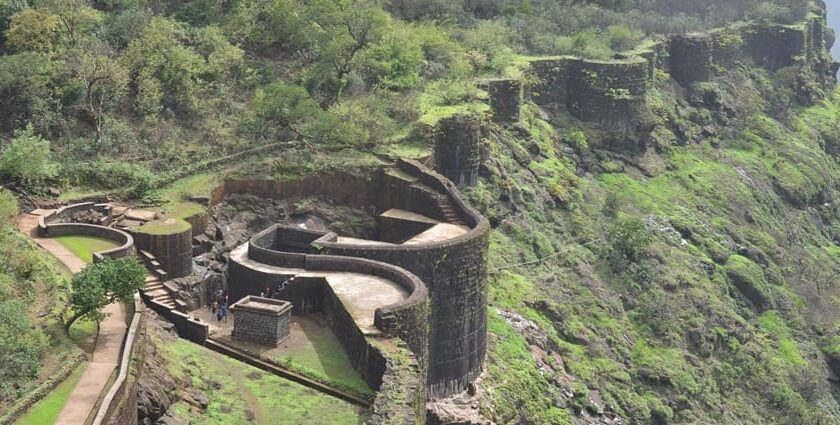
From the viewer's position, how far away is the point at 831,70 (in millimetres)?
84750

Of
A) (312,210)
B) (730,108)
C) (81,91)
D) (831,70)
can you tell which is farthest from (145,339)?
(831,70)

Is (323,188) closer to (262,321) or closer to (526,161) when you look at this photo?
(262,321)

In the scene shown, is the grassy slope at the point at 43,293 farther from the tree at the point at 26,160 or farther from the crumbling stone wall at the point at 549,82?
the crumbling stone wall at the point at 549,82

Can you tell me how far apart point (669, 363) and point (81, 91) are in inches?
952

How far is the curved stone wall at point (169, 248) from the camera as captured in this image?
33.6 meters

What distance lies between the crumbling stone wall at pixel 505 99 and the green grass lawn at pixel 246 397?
2616 cm

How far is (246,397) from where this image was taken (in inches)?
1026

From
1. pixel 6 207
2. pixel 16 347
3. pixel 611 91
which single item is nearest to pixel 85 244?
pixel 6 207

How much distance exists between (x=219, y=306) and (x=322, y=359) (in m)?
5.68

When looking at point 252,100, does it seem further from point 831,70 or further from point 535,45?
point 831,70

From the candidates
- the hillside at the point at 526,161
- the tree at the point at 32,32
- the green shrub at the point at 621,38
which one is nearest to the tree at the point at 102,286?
the hillside at the point at 526,161

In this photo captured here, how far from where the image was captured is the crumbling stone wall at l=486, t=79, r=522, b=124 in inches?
2023

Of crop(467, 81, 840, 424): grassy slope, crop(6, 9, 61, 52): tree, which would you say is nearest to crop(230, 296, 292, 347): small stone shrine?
crop(467, 81, 840, 424): grassy slope

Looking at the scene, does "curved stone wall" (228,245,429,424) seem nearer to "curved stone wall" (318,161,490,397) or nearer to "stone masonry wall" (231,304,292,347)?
"curved stone wall" (318,161,490,397)
